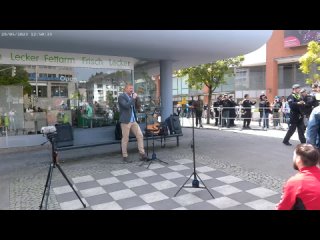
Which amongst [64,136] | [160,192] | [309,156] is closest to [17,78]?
[64,136]

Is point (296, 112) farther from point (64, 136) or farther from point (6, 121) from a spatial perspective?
point (6, 121)

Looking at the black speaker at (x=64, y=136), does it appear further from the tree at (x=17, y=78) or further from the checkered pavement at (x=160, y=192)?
the tree at (x=17, y=78)

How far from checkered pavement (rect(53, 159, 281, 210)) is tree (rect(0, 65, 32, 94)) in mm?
5035

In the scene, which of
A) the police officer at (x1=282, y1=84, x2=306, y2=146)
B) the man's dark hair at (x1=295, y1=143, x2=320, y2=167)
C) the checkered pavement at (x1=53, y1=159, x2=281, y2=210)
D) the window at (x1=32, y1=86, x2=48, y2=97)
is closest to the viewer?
the man's dark hair at (x1=295, y1=143, x2=320, y2=167)

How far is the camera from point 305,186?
2314mm

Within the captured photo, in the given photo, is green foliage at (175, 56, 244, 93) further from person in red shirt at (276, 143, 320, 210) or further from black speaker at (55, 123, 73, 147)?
person in red shirt at (276, 143, 320, 210)

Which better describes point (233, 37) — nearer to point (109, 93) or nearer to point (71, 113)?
point (109, 93)

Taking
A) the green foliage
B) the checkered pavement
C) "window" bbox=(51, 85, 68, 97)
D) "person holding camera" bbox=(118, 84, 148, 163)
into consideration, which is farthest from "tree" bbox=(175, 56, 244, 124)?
the checkered pavement

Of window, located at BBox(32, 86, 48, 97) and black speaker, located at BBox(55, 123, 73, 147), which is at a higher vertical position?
window, located at BBox(32, 86, 48, 97)

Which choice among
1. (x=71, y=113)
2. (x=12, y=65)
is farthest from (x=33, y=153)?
(x=12, y=65)

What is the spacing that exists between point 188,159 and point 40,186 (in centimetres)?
338

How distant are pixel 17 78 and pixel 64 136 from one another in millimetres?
3697

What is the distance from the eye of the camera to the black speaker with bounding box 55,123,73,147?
682 centimetres

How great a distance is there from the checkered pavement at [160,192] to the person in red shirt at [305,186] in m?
1.72
